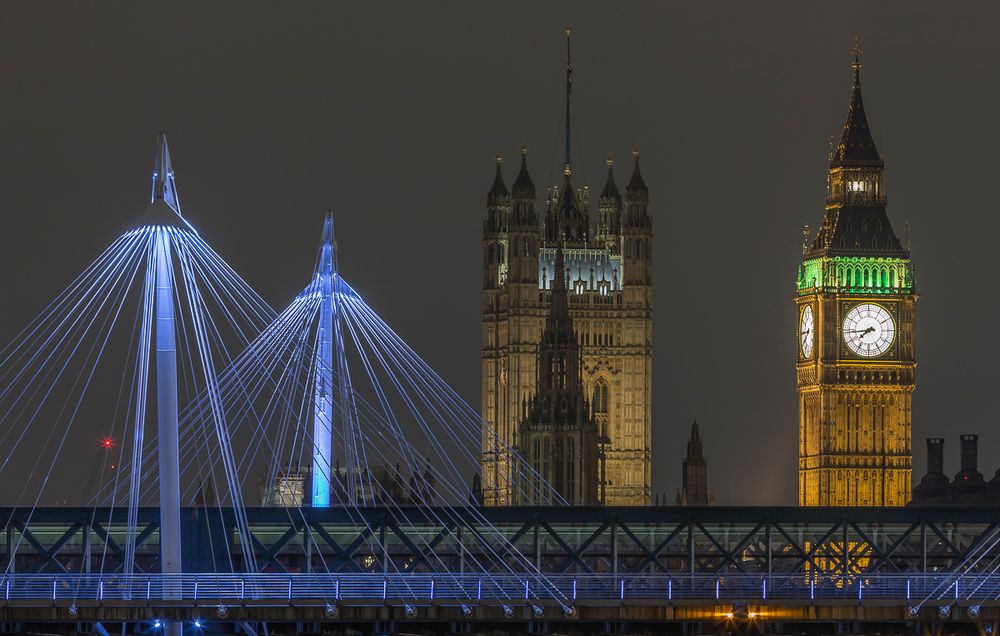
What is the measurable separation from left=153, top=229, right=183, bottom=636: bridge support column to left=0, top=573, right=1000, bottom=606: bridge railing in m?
1.04

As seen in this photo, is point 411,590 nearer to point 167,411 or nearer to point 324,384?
point 167,411

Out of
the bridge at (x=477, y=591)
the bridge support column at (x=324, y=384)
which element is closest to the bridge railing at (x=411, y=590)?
the bridge at (x=477, y=591)

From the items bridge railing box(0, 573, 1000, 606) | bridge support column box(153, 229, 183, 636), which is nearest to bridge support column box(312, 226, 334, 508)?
bridge railing box(0, 573, 1000, 606)

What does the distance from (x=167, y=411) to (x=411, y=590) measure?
10.6 metres

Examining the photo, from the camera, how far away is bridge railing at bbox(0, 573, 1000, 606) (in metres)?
107

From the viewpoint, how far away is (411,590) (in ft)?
367

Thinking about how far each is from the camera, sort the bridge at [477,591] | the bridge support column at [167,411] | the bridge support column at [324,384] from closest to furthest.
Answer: the bridge support column at [167,411] < the bridge at [477,591] < the bridge support column at [324,384]

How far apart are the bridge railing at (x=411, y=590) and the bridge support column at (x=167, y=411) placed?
1043 mm

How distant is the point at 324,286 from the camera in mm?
131625

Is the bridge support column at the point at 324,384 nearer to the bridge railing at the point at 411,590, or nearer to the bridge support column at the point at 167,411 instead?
the bridge railing at the point at 411,590

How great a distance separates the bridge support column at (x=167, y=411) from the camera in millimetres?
106125

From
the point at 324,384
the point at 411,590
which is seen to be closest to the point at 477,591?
the point at 411,590

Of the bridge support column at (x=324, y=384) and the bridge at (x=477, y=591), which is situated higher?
the bridge support column at (x=324, y=384)

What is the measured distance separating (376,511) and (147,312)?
2438cm
